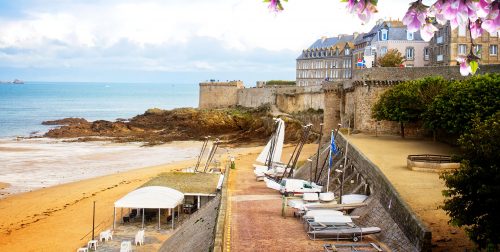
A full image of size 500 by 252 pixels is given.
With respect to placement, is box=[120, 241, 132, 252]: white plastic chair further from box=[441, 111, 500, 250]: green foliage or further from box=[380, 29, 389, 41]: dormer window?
box=[380, 29, 389, 41]: dormer window

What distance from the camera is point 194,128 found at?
66.4 meters

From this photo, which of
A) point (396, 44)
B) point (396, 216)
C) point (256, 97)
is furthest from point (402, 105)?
point (256, 97)

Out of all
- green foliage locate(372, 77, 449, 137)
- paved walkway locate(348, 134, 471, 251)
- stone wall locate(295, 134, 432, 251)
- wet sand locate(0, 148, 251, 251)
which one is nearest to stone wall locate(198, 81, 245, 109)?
wet sand locate(0, 148, 251, 251)

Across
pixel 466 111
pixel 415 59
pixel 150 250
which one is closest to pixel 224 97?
pixel 415 59

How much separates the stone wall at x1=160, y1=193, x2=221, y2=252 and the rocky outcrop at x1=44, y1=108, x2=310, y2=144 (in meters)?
34.0

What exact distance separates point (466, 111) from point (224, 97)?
5252 centimetres

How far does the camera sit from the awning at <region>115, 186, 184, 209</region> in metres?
21.2

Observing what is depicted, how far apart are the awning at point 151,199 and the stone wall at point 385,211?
22.0 feet

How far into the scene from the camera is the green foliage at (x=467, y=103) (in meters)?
25.8

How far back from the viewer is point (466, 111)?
87.1 feet

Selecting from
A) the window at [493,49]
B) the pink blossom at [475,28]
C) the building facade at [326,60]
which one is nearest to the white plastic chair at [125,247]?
the pink blossom at [475,28]

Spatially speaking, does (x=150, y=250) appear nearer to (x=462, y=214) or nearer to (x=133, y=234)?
(x=133, y=234)

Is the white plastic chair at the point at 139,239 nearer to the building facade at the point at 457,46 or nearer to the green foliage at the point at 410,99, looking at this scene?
the green foliage at the point at 410,99

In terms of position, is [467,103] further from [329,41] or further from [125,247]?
[329,41]
